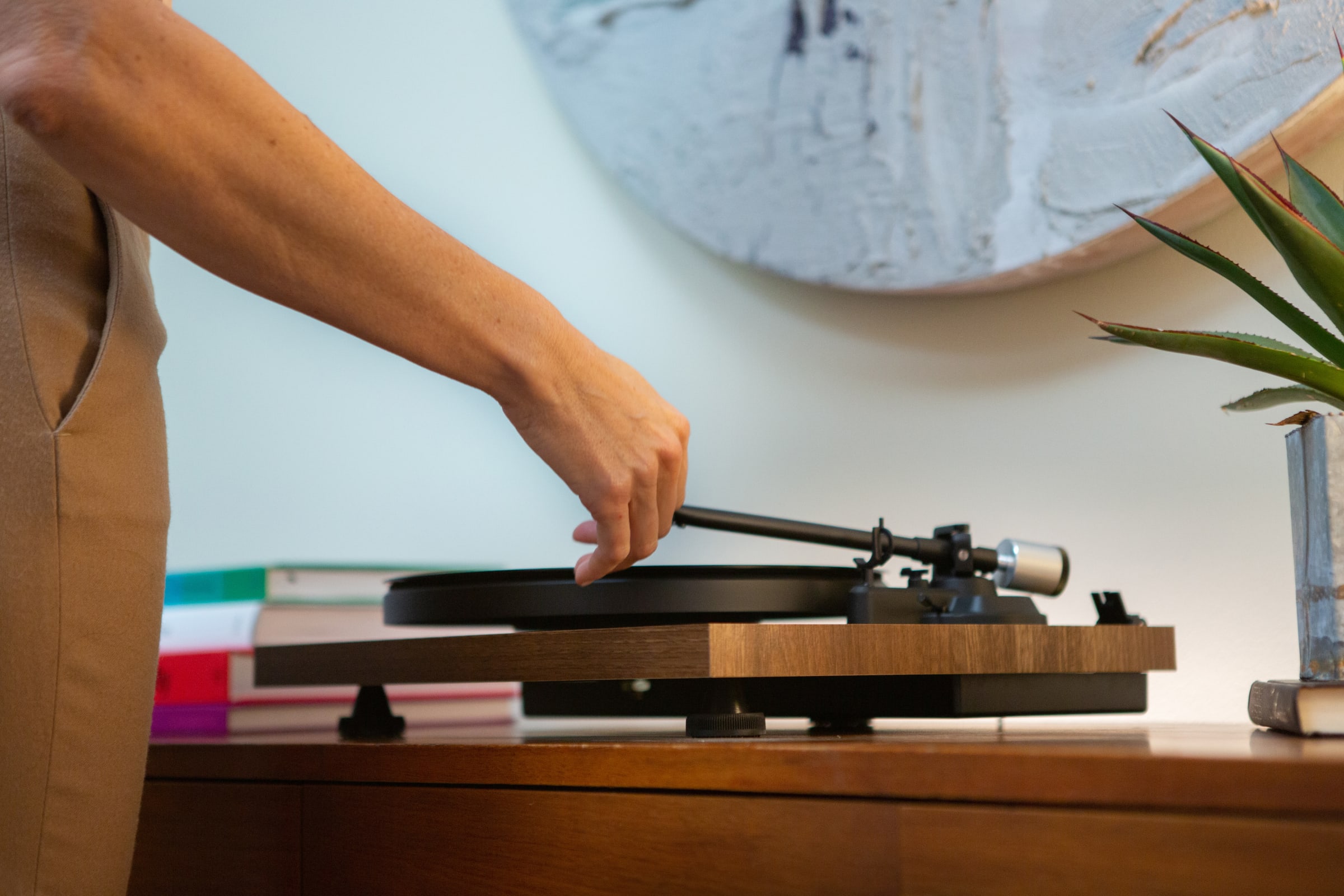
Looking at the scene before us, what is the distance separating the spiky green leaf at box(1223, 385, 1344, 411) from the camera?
66 cm

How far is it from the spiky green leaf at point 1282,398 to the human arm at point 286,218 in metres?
0.35

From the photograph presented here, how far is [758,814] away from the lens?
0.53 metres

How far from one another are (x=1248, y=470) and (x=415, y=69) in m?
1.03

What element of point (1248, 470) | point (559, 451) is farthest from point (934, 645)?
point (1248, 470)

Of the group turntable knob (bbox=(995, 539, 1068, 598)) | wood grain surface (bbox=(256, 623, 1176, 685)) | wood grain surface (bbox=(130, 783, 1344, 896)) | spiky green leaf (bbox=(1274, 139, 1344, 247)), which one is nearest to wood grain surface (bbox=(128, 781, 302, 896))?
wood grain surface (bbox=(130, 783, 1344, 896))

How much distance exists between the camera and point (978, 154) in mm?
1016

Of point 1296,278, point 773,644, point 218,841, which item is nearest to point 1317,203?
point 1296,278

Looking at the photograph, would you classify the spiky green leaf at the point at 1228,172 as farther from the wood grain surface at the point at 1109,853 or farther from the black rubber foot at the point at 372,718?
the black rubber foot at the point at 372,718

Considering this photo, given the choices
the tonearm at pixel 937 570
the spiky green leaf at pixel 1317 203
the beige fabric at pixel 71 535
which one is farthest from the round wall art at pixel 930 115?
the beige fabric at pixel 71 535

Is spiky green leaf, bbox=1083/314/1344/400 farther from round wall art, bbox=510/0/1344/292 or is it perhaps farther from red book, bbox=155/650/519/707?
red book, bbox=155/650/519/707

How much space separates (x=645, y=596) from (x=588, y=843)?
174mm

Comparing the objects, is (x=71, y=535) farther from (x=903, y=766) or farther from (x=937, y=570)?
(x=937, y=570)

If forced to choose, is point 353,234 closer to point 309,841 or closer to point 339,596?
point 309,841

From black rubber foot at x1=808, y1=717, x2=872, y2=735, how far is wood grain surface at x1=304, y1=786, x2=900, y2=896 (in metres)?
0.20
